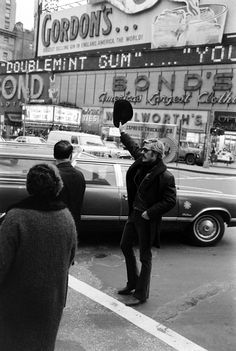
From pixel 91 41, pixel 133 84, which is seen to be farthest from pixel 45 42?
pixel 133 84

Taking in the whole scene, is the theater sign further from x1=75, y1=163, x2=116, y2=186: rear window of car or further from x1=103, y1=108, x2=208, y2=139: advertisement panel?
x1=75, y1=163, x2=116, y2=186: rear window of car

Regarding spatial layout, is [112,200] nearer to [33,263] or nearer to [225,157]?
[33,263]

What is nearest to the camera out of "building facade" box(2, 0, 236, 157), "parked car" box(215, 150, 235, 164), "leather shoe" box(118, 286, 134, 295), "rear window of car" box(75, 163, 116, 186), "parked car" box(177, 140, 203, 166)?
"leather shoe" box(118, 286, 134, 295)

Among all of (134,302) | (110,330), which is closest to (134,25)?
(134,302)

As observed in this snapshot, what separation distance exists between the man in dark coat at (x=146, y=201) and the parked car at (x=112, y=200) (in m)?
1.85

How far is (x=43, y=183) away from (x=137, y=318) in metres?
2.11

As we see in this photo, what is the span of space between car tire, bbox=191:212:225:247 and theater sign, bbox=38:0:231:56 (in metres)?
33.8

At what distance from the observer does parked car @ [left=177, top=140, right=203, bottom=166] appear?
102ft

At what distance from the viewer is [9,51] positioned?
85.4 metres

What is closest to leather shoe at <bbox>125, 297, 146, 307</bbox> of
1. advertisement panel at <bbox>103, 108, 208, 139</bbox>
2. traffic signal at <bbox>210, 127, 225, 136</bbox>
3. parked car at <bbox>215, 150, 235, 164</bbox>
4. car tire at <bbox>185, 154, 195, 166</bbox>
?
advertisement panel at <bbox>103, 108, 208, 139</bbox>

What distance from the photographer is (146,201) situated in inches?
163

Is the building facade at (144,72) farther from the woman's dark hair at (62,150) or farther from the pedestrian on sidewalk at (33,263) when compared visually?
the pedestrian on sidewalk at (33,263)

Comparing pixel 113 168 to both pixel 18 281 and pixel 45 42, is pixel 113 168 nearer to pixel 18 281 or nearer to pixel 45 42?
pixel 18 281

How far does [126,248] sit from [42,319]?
2.11 metres
